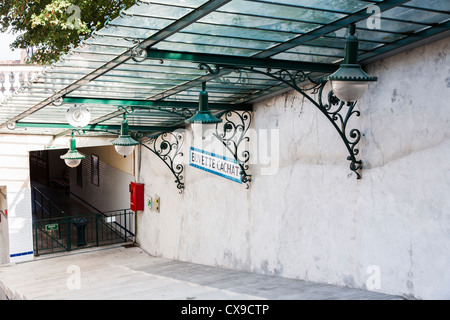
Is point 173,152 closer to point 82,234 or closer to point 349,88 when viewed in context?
point 82,234

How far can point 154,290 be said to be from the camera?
6.59 meters

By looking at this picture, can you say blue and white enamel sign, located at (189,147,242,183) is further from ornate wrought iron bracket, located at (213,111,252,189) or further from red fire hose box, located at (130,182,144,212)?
red fire hose box, located at (130,182,144,212)

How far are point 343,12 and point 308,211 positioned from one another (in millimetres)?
3049

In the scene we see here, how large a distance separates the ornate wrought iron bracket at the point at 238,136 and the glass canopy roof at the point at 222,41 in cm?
79

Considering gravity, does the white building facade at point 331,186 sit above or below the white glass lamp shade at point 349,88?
below

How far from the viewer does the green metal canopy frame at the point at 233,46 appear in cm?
400

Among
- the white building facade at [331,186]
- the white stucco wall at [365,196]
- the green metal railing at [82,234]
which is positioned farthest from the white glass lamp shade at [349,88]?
the green metal railing at [82,234]

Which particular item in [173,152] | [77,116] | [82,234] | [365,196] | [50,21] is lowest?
[82,234]

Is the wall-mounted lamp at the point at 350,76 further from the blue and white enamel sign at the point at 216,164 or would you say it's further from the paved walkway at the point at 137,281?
the blue and white enamel sign at the point at 216,164

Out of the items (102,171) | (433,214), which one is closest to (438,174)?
(433,214)

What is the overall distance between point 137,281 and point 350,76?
5484mm

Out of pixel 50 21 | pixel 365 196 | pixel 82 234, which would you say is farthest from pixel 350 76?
pixel 50 21

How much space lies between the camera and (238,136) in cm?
820
